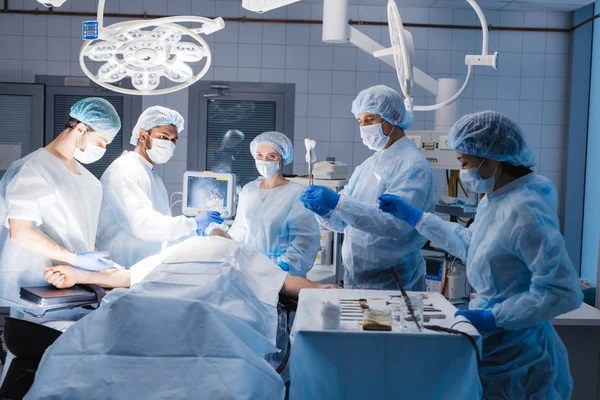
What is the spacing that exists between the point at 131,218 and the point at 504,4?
141 inches

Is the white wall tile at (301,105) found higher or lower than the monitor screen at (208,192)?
higher

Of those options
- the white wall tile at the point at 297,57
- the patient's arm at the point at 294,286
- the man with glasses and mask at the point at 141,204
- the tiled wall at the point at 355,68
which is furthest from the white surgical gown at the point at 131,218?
the white wall tile at the point at 297,57

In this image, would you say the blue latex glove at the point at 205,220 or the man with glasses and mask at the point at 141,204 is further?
the blue latex glove at the point at 205,220

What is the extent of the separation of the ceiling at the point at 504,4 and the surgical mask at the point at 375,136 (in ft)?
8.89

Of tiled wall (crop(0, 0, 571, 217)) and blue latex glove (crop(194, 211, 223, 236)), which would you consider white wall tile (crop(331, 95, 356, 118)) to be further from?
blue latex glove (crop(194, 211, 223, 236))

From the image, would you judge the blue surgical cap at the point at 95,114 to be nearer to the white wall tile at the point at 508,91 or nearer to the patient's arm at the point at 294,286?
the patient's arm at the point at 294,286

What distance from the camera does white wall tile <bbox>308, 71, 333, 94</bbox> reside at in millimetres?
5031

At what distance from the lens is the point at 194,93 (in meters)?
5.03

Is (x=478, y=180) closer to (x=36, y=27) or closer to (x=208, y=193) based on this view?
(x=208, y=193)

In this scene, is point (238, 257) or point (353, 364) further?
point (238, 257)

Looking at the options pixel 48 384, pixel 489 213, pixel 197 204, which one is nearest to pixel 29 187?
pixel 48 384

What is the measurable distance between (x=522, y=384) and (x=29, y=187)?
185 cm

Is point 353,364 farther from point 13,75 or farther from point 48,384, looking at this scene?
point 13,75

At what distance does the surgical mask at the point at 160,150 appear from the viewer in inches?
119
